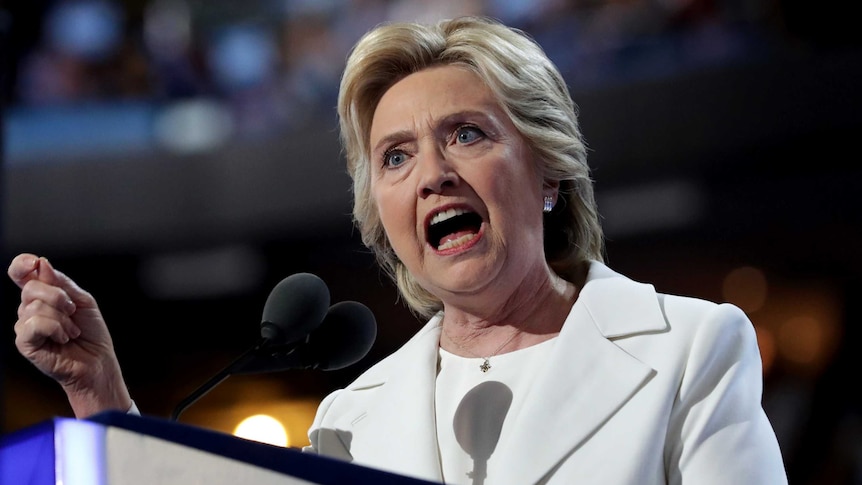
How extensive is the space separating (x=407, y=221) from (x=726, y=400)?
445 millimetres

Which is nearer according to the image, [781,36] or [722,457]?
[722,457]

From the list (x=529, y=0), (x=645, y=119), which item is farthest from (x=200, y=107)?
(x=645, y=119)

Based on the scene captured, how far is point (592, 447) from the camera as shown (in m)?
1.15

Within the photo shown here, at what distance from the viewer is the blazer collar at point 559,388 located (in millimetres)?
1168

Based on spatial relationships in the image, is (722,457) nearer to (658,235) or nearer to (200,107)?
(658,235)

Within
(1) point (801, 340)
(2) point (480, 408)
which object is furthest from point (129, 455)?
(1) point (801, 340)

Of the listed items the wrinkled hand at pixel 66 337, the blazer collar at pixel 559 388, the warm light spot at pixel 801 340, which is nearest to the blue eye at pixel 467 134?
the blazer collar at pixel 559 388

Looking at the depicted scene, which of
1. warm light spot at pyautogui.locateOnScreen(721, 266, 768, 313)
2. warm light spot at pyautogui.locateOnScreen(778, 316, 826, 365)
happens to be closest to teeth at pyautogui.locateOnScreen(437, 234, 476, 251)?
warm light spot at pyautogui.locateOnScreen(721, 266, 768, 313)

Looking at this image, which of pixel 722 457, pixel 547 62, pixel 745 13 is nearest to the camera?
pixel 722 457

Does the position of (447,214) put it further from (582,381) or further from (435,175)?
(582,381)

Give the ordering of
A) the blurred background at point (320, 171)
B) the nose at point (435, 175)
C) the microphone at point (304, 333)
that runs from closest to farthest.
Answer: the microphone at point (304, 333)
the nose at point (435, 175)
the blurred background at point (320, 171)

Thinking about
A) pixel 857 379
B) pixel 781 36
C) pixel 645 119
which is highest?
pixel 781 36

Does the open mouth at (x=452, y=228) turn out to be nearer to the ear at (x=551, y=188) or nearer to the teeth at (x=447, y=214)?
the teeth at (x=447, y=214)

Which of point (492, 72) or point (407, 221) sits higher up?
point (492, 72)
